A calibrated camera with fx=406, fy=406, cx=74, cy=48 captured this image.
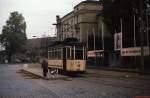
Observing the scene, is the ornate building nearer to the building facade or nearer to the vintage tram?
the building facade

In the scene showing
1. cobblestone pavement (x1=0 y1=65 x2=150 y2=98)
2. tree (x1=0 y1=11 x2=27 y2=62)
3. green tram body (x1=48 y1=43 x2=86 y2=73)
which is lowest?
cobblestone pavement (x1=0 y1=65 x2=150 y2=98)

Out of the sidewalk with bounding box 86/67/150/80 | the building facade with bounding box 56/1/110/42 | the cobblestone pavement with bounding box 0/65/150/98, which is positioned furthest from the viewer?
the building facade with bounding box 56/1/110/42

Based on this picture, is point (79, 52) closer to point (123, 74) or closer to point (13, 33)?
point (123, 74)

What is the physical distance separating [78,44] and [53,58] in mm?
6489

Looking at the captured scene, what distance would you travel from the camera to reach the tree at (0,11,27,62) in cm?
12525

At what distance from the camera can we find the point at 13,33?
125000mm

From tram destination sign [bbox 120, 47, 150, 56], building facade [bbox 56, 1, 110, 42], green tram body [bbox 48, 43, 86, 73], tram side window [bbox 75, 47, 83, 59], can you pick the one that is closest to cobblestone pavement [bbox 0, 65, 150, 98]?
green tram body [bbox 48, 43, 86, 73]

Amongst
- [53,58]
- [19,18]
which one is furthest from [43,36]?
[53,58]

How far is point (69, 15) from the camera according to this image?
319ft

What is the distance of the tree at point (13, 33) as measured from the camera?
411 ft

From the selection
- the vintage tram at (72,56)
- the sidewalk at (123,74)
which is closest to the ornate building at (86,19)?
the sidewalk at (123,74)

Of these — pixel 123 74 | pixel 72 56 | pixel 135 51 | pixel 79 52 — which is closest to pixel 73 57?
pixel 72 56

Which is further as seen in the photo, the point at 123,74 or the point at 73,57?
the point at 123,74

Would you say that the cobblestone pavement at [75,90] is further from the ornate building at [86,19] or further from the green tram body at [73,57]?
the ornate building at [86,19]
